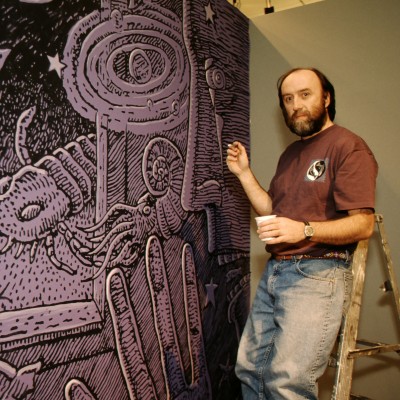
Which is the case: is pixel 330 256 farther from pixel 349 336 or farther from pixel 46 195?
pixel 46 195

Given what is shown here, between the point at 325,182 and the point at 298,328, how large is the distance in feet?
1.89

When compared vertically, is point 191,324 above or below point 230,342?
above

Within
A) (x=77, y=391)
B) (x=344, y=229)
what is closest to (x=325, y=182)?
(x=344, y=229)

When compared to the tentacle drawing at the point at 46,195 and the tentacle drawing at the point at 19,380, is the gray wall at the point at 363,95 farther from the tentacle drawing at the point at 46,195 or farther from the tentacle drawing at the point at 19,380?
the tentacle drawing at the point at 19,380

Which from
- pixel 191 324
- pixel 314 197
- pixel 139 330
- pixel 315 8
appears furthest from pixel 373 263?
pixel 315 8

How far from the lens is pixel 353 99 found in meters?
2.37

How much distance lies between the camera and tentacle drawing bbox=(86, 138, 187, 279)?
1660 millimetres

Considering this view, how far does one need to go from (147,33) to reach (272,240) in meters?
1.08

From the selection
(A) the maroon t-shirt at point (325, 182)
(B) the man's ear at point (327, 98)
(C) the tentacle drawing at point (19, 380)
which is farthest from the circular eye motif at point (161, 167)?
(C) the tentacle drawing at point (19, 380)

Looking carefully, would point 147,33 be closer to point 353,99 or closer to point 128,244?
point 128,244

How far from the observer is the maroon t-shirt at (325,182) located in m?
1.59

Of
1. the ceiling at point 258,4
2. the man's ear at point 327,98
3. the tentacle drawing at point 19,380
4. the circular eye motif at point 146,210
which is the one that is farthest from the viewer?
the ceiling at point 258,4

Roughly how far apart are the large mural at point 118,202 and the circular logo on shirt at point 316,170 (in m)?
0.60

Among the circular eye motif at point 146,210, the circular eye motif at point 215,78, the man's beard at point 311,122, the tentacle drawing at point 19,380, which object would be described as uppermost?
the circular eye motif at point 215,78
